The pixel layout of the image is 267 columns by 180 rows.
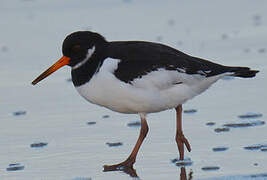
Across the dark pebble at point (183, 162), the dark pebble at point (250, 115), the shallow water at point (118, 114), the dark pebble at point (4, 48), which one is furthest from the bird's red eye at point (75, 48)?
the dark pebble at point (4, 48)

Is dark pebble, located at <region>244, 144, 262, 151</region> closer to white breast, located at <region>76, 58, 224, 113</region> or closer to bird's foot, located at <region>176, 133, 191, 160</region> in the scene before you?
bird's foot, located at <region>176, 133, 191, 160</region>

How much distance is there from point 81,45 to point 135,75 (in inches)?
22.4

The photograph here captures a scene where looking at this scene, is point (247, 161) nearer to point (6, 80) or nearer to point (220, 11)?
point (6, 80)

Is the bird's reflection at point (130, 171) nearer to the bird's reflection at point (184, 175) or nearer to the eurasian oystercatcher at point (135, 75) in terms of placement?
the eurasian oystercatcher at point (135, 75)

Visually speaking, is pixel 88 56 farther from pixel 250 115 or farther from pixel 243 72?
pixel 250 115

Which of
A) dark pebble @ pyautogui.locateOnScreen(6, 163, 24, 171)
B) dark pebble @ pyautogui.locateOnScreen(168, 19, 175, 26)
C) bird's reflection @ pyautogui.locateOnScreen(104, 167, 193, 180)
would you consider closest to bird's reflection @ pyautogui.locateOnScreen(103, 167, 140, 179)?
bird's reflection @ pyautogui.locateOnScreen(104, 167, 193, 180)

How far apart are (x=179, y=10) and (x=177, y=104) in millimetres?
6741

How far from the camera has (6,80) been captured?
9.12 m

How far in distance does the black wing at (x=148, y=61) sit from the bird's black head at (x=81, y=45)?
130 mm

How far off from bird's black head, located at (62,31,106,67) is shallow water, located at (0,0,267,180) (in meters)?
0.75

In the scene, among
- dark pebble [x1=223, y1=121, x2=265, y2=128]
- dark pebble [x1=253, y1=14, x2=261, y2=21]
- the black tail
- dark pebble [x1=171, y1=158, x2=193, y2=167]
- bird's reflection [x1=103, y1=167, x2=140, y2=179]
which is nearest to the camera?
bird's reflection [x1=103, y1=167, x2=140, y2=179]

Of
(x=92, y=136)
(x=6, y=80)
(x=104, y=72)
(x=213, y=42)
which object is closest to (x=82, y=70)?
(x=104, y=72)

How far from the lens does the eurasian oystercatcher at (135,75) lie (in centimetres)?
606

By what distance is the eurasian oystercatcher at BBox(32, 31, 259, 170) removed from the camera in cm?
606
